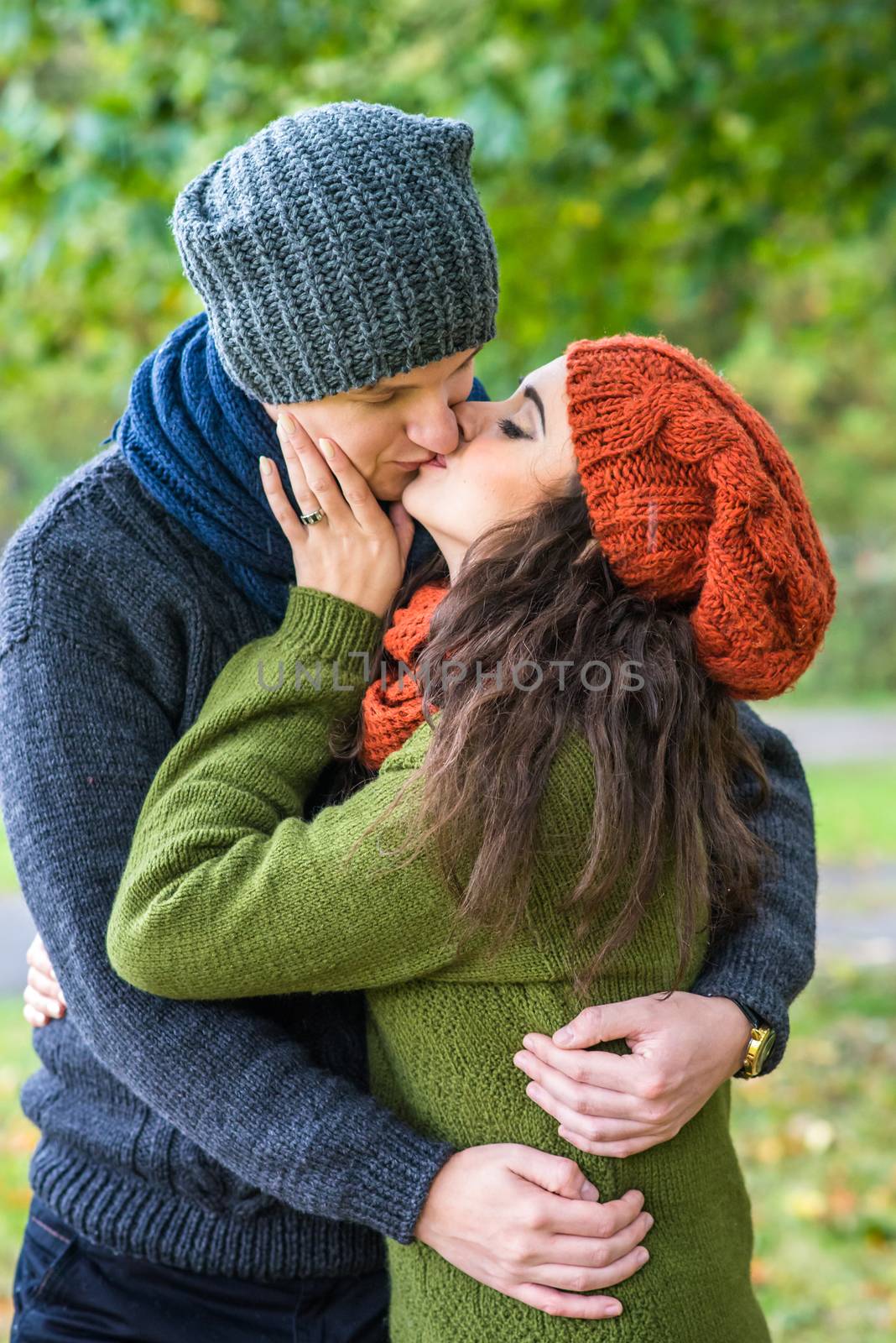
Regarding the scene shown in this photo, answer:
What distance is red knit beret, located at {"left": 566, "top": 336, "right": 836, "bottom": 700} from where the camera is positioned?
66.7 inches

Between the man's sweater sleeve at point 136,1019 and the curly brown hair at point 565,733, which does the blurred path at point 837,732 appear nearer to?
the curly brown hair at point 565,733

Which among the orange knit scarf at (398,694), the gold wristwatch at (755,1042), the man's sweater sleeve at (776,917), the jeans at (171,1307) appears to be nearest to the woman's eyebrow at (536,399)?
the orange knit scarf at (398,694)

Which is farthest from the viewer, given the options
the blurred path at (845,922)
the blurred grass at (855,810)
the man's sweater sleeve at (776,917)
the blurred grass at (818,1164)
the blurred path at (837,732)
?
the blurred path at (837,732)

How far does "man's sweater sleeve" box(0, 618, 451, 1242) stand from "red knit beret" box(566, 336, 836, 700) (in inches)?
28.3

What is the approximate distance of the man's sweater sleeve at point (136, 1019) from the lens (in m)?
1.66

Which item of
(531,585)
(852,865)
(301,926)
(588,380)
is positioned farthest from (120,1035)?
(852,865)

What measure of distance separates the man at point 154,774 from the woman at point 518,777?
7 centimetres

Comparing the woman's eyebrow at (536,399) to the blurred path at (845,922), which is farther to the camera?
the blurred path at (845,922)

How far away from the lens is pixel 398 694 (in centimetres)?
182

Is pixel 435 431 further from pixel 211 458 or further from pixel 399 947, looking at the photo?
pixel 399 947

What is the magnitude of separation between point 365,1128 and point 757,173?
4589mm

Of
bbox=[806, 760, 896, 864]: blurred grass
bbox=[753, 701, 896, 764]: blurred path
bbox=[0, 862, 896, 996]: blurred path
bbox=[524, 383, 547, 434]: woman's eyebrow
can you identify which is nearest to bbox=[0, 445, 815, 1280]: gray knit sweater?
bbox=[524, 383, 547, 434]: woman's eyebrow

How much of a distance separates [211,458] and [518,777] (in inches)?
26.2

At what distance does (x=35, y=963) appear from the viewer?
2051 millimetres
